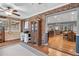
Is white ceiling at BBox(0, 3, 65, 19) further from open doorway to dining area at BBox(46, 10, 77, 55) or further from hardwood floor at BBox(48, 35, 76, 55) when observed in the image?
hardwood floor at BBox(48, 35, 76, 55)

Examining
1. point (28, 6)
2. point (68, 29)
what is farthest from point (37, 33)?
point (68, 29)

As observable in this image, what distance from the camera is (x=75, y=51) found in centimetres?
295

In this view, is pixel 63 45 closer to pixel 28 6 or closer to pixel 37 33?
pixel 28 6

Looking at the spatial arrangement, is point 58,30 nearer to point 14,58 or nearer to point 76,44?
point 76,44

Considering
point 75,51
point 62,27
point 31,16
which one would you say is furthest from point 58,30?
point 31,16

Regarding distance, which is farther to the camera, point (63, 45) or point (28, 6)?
point (28, 6)

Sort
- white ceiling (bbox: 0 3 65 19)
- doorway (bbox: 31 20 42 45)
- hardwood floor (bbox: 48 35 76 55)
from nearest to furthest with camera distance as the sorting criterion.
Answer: white ceiling (bbox: 0 3 65 19) < hardwood floor (bbox: 48 35 76 55) < doorway (bbox: 31 20 42 45)

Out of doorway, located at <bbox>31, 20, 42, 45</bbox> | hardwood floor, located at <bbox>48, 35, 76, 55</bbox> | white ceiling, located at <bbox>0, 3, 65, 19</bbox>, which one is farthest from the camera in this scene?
doorway, located at <bbox>31, 20, 42, 45</bbox>

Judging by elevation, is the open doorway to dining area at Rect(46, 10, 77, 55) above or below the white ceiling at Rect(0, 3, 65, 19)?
below

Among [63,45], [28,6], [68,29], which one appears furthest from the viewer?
[28,6]

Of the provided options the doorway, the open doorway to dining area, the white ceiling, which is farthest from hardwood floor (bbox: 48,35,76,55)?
the doorway

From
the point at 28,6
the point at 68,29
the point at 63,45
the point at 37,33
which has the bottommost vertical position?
the point at 63,45

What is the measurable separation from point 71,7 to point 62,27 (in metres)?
0.91

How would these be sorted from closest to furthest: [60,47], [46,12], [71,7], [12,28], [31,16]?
[12,28] < [71,7] < [60,47] < [46,12] < [31,16]
